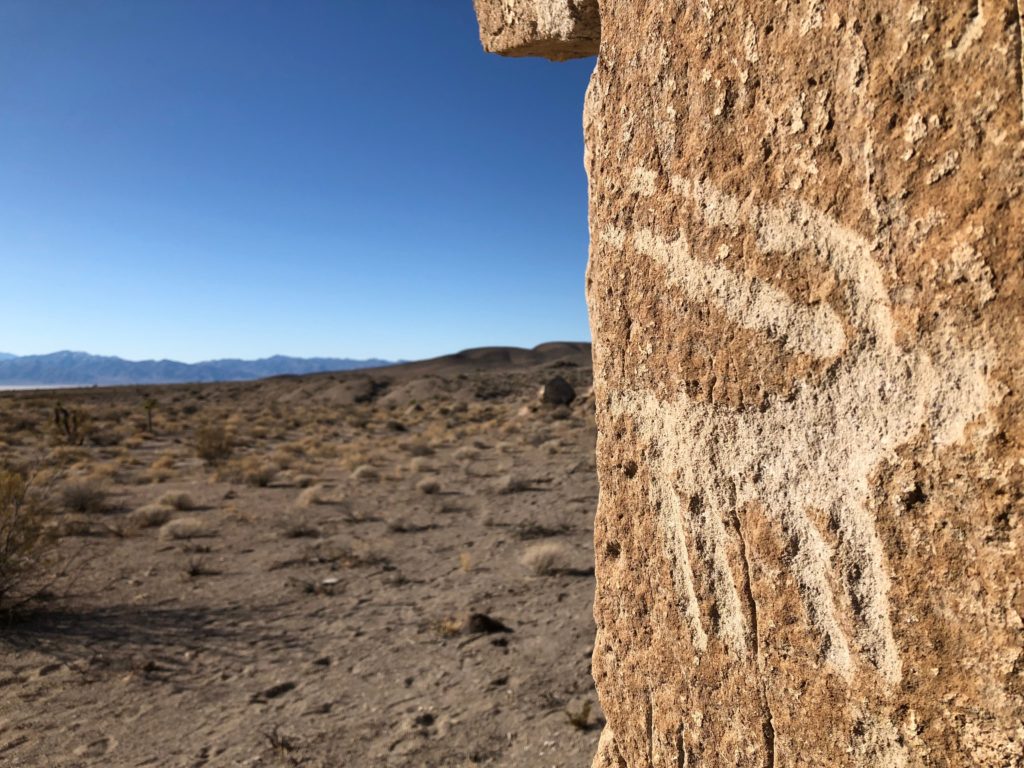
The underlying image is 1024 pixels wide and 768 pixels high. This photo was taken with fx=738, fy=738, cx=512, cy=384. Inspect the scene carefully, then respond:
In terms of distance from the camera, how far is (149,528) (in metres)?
9.27

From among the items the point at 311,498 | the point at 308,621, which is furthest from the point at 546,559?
the point at 311,498

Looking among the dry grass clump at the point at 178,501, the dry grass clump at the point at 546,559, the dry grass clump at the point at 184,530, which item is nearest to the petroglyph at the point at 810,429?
the dry grass clump at the point at 546,559

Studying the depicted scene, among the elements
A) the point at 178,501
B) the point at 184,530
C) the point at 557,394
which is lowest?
the point at 184,530

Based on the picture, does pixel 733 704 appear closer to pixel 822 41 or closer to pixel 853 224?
pixel 853 224

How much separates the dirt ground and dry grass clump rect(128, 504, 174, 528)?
0.14 ft

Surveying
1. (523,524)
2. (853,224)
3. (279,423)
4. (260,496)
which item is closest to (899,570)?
(853,224)

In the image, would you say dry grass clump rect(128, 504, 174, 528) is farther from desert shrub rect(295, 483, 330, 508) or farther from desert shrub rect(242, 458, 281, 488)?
desert shrub rect(242, 458, 281, 488)

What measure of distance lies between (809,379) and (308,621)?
557 cm

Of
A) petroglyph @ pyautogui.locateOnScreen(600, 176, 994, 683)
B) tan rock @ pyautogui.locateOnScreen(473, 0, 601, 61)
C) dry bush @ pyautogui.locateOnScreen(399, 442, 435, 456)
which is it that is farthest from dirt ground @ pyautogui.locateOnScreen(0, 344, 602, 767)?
tan rock @ pyautogui.locateOnScreen(473, 0, 601, 61)

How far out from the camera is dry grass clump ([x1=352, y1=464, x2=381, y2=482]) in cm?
1299

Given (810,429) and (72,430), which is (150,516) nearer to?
(810,429)

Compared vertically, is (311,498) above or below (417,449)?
below

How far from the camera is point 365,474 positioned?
43.3 feet

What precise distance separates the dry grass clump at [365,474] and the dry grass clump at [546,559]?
234 inches
